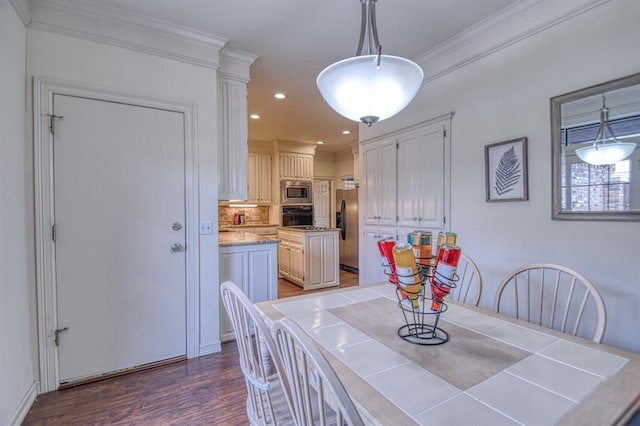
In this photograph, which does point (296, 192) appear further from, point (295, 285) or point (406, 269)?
point (406, 269)

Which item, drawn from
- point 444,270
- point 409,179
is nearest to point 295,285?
point 409,179

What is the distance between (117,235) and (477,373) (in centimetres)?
236

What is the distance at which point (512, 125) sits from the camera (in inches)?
85.3

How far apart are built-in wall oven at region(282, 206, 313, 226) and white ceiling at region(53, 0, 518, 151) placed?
3077mm

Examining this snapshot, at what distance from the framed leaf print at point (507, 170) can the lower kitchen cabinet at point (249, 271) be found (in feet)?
6.55

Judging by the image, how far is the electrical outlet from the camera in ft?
8.20

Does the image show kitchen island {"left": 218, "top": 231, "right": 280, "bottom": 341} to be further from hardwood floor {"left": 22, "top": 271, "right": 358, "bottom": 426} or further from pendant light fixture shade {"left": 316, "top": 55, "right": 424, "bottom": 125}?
pendant light fixture shade {"left": 316, "top": 55, "right": 424, "bottom": 125}

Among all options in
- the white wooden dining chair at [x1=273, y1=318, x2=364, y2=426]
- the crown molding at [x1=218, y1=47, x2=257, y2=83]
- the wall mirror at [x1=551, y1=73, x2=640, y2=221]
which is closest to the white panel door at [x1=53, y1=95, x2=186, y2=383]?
the crown molding at [x1=218, y1=47, x2=257, y2=83]

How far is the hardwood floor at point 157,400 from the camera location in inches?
68.1

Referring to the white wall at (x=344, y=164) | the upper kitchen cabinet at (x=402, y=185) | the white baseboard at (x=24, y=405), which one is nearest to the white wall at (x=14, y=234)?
the white baseboard at (x=24, y=405)

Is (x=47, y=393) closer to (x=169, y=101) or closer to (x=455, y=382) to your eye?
(x=169, y=101)

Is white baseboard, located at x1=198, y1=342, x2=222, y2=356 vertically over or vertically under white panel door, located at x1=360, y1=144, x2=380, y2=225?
under

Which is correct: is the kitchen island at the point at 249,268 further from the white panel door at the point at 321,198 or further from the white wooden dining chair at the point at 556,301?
the white panel door at the point at 321,198

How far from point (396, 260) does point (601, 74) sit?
177 centimetres
